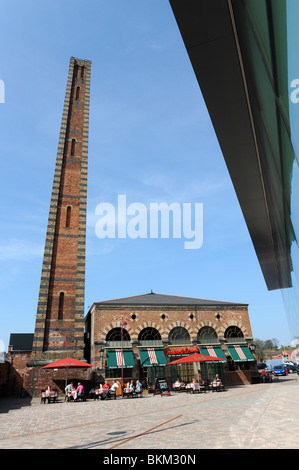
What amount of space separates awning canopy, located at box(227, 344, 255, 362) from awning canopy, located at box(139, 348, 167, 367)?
670 centimetres

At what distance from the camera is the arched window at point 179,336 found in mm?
27938

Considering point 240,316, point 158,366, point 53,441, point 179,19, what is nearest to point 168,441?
point 53,441

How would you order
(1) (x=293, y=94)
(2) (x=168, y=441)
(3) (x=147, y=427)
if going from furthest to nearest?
(3) (x=147, y=427) < (2) (x=168, y=441) < (1) (x=293, y=94)

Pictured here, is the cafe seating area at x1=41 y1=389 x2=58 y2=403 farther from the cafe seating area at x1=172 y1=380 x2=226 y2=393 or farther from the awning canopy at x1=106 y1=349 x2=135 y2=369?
the cafe seating area at x1=172 y1=380 x2=226 y2=393

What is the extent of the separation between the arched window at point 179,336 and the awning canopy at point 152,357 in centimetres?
157

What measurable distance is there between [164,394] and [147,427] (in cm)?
1293

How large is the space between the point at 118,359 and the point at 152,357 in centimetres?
300

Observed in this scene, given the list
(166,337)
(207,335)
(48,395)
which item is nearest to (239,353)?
(207,335)

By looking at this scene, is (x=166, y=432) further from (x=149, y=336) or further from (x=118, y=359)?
(x=149, y=336)

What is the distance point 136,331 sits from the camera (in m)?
27.1

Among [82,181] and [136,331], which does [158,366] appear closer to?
[136,331]

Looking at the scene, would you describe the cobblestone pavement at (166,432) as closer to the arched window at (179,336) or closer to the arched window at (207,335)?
the arched window at (179,336)

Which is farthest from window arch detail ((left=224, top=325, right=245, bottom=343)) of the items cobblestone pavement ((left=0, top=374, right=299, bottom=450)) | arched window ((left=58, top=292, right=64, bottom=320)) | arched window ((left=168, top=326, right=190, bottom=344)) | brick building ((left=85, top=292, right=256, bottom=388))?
cobblestone pavement ((left=0, top=374, right=299, bottom=450))

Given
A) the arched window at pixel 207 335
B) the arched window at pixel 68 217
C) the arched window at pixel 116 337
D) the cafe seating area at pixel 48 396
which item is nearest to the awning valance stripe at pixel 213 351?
the arched window at pixel 207 335
